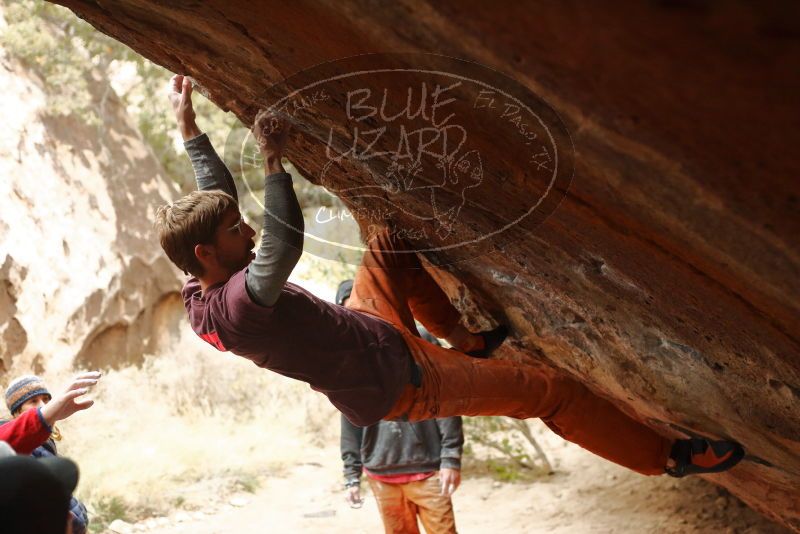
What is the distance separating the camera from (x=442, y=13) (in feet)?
5.74

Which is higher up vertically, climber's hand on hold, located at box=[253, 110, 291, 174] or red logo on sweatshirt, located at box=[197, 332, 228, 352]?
climber's hand on hold, located at box=[253, 110, 291, 174]

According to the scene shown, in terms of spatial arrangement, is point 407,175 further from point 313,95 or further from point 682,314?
point 682,314

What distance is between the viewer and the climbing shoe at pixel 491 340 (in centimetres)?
416

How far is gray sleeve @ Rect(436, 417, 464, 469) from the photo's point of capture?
4.66 metres

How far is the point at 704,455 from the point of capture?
11.6 ft

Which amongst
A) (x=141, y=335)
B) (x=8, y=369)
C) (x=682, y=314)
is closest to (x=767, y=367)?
(x=682, y=314)

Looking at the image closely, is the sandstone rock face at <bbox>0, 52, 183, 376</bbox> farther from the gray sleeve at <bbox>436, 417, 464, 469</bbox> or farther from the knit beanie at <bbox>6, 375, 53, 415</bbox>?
the gray sleeve at <bbox>436, 417, 464, 469</bbox>

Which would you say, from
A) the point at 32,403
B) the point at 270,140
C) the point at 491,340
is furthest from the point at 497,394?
the point at 32,403

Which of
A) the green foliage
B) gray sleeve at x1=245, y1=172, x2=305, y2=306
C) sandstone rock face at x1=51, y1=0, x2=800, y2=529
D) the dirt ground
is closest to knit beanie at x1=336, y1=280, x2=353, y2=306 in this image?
sandstone rock face at x1=51, y1=0, x2=800, y2=529

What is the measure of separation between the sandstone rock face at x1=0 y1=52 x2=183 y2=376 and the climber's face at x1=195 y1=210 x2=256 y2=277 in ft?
16.3

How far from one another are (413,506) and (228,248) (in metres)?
2.42

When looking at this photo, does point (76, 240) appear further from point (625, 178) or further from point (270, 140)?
point (625, 178)

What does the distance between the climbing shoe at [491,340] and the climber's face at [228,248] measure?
1.50 meters

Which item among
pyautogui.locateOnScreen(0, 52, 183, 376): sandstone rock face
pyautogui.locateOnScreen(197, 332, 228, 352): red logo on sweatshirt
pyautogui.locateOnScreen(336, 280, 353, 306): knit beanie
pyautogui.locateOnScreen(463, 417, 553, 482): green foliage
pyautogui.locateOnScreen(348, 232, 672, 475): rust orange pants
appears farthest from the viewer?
pyautogui.locateOnScreen(0, 52, 183, 376): sandstone rock face
